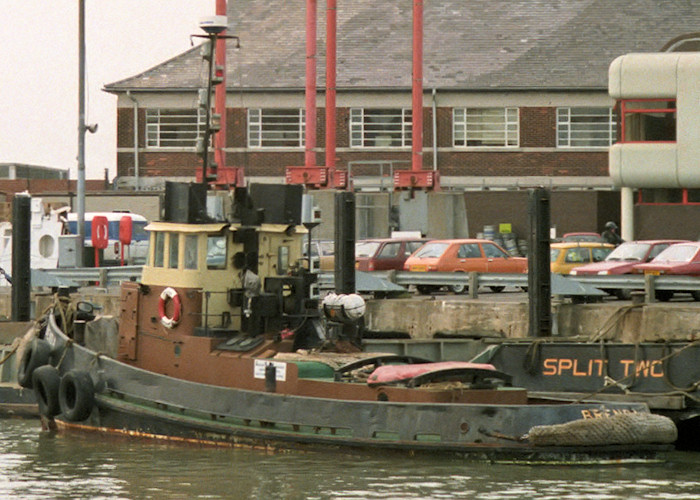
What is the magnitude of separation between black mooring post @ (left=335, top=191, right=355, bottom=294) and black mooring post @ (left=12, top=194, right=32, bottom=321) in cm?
575

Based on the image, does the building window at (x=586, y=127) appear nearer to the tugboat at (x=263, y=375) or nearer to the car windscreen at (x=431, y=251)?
the car windscreen at (x=431, y=251)

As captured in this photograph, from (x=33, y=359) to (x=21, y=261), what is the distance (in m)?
5.18

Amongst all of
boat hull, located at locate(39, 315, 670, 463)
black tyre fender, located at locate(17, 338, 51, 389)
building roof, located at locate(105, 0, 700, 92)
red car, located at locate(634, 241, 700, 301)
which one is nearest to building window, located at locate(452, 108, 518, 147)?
building roof, located at locate(105, 0, 700, 92)

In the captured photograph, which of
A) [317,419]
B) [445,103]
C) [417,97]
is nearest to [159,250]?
[317,419]

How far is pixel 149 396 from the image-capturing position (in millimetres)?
21875

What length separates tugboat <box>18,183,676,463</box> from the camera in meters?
19.2

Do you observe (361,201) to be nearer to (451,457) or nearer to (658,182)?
(658,182)

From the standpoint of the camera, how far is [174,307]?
2198 centimetres

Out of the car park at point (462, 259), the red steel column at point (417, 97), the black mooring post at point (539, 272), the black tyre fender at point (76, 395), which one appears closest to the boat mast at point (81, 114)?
the car park at point (462, 259)

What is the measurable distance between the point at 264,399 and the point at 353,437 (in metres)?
1.50

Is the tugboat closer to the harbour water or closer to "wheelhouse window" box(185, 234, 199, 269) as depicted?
"wheelhouse window" box(185, 234, 199, 269)

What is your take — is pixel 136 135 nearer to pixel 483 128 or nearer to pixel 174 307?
pixel 483 128

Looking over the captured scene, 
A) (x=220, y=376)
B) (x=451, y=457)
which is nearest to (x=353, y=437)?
(x=451, y=457)

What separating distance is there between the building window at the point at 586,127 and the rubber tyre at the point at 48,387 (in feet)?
130
